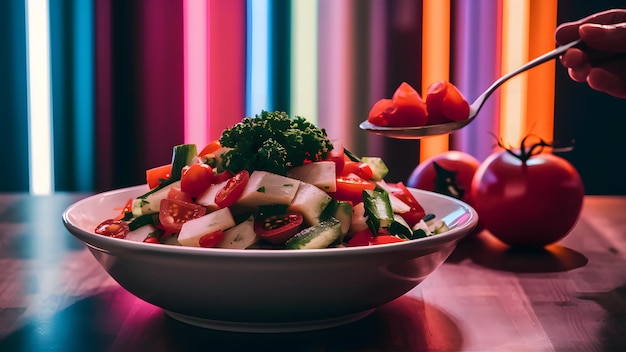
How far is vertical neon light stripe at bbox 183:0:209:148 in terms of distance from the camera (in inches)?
127

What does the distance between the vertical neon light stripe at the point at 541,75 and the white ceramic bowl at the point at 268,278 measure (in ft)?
7.65

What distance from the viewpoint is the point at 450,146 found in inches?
131

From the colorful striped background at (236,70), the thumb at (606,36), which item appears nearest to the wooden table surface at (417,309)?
the thumb at (606,36)

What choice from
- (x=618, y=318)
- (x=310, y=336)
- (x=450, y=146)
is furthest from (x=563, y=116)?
(x=310, y=336)

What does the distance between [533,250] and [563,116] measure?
178 centimetres

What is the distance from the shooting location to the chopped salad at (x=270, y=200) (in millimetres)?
1080

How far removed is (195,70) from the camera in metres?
3.27

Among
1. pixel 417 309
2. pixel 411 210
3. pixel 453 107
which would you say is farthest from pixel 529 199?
pixel 417 309

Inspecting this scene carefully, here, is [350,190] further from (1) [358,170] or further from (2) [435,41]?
(2) [435,41]

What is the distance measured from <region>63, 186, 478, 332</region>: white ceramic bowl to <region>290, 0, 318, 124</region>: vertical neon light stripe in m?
2.25

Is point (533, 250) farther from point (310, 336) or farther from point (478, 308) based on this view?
point (310, 336)

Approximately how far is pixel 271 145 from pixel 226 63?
218 centimetres

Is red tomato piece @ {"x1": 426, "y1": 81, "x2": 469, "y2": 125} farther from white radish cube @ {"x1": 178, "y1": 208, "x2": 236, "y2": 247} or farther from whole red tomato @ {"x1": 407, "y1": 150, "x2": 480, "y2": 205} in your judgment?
white radish cube @ {"x1": 178, "y1": 208, "x2": 236, "y2": 247}

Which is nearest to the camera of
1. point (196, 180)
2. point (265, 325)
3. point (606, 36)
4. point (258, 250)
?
point (258, 250)
